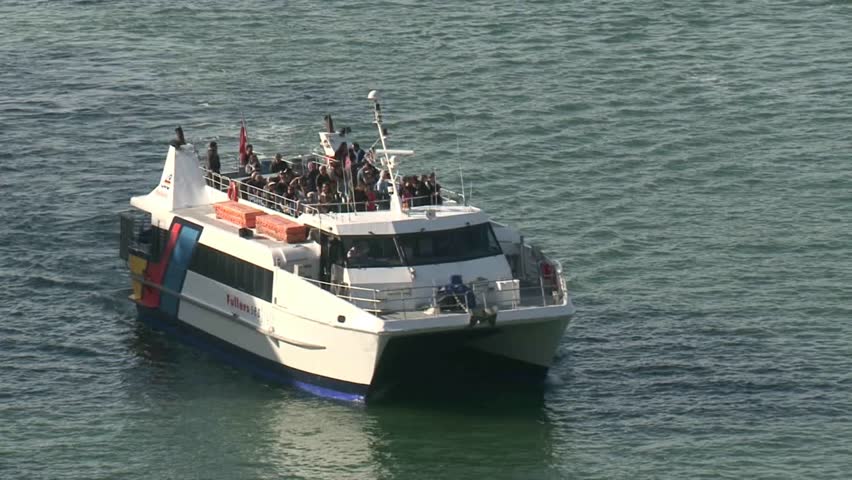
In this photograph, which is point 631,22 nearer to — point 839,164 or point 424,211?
point 839,164

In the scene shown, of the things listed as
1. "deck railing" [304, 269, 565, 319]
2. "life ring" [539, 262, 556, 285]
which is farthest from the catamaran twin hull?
"life ring" [539, 262, 556, 285]

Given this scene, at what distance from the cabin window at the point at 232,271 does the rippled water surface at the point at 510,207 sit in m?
2.44

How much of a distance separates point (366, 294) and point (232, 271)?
511 cm

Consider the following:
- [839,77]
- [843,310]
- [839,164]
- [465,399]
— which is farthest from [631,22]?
[465,399]

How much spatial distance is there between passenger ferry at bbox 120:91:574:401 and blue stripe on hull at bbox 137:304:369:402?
4cm

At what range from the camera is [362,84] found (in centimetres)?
7669

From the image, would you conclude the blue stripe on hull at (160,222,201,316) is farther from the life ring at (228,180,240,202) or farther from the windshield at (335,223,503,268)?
the windshield at (335,223,503,268)

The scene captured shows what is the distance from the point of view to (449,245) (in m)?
48.0

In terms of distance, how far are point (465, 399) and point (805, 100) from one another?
1172 inches

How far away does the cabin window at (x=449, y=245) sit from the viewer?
4753 cm

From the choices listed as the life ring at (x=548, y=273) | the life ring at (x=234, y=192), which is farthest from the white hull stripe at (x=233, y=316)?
the life ring at (x=548, y=273)

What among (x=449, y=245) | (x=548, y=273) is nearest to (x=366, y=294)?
(x=449, y=245)

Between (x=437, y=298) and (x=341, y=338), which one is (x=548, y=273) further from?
(x=341, y=338)

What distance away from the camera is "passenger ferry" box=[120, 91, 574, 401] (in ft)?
152
